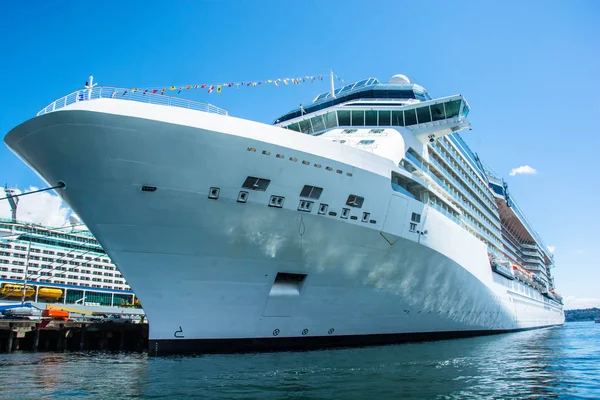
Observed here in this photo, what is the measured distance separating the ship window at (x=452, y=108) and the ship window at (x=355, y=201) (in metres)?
8.06

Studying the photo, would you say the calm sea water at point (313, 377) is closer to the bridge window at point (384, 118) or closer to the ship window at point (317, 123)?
the bridge window at point (384, 118)

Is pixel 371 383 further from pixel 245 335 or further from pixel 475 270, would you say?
pixel 475 270

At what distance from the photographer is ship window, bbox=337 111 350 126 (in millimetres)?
19156

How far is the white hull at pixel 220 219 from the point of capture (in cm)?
1069

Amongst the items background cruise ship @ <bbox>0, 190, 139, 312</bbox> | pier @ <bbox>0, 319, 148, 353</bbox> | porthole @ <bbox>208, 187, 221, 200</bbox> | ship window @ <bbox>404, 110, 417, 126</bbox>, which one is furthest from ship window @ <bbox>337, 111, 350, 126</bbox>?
background cruise ship @ <bbox>0, 190, 139, 312</bbox>

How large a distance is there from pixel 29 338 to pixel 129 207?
44.2 ft

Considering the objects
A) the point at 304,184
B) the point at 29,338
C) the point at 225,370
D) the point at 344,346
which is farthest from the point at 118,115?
the point at 29,338

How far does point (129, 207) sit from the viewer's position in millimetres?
11102

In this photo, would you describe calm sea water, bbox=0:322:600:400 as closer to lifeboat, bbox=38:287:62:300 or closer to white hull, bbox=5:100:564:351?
white hull, bbox=5:100:564:351

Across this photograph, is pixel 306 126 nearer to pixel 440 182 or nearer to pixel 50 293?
pixel 440 182

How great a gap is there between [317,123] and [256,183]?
8.98 meters

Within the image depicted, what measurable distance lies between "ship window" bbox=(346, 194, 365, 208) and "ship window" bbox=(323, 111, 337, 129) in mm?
6864

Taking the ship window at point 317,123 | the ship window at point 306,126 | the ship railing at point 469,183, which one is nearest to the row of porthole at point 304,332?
the ship window at point 317,123

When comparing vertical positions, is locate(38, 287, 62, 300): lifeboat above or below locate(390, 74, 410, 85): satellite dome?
below
